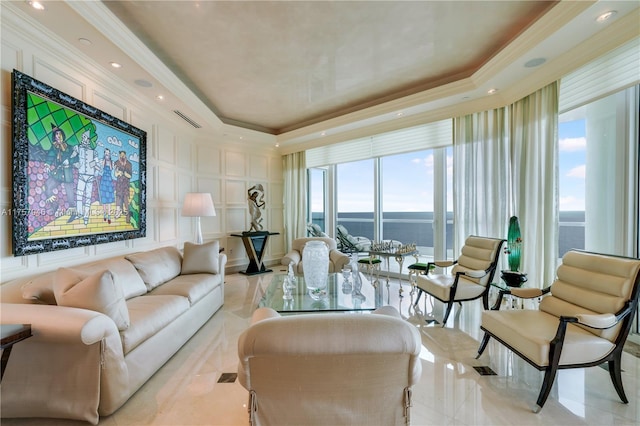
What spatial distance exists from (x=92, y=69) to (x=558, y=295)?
4.77m

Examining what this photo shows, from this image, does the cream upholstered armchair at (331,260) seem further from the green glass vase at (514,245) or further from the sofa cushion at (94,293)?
the sofa cushion at (94,293)

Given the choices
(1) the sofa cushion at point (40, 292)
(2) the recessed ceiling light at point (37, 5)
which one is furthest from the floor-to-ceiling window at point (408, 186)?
(2) the recessed ceiling light at point (37, 5)

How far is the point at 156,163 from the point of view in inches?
154

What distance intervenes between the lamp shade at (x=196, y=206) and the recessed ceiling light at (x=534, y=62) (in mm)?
4485

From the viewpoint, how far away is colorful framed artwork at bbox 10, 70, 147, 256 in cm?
203

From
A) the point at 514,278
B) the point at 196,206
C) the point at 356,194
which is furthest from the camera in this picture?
the point at 356,194

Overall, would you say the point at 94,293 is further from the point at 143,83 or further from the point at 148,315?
the point at 143,83

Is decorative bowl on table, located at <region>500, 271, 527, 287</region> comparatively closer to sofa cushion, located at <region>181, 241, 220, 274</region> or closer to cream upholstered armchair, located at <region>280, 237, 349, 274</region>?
cream upholstered armchair, located at <region>280, 237, 349, 274</region>

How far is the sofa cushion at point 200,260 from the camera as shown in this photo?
11.4ft

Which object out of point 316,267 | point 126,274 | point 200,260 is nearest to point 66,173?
point 126,274

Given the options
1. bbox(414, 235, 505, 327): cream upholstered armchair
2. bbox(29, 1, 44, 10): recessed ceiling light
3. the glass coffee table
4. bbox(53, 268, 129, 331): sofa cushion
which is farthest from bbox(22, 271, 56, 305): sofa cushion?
bbox(414, 235, 505, 327): cream upholstered armchair

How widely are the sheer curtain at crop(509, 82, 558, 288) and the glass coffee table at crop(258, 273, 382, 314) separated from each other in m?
2.06

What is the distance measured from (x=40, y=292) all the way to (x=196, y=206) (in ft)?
8.10

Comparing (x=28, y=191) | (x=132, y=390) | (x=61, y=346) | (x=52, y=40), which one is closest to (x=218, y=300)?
(x=132, y=390)
